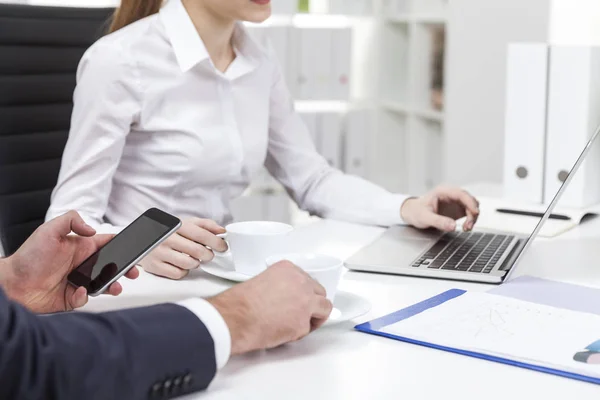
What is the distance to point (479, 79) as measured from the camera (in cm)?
272

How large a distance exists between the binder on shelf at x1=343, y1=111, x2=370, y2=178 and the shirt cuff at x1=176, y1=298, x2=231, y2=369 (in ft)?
8.39

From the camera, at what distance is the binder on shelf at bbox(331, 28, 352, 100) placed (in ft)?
10.6

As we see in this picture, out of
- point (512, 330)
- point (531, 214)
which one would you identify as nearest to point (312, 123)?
point (531, 214)

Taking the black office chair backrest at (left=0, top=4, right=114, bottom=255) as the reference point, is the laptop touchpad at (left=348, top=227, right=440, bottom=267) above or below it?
below

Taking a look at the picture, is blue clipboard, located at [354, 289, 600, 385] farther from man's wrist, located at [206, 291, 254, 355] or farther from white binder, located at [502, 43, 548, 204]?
white binder, located at [502, 43, 548, 204]

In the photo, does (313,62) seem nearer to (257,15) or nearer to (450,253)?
(257,15)

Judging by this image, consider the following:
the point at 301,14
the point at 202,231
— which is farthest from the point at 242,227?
the point at 301,14

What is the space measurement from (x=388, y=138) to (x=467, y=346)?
8.96 feet

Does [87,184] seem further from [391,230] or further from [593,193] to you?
[593,193]

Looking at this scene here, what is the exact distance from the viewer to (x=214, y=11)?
162 centimetres

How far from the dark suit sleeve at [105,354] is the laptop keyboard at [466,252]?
52 centimetres

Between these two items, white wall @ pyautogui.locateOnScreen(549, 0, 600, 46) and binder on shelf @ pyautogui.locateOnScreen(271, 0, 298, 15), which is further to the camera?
binder on shelf @ pyautogui.locateOnScreen(271, 0, 298, 15)

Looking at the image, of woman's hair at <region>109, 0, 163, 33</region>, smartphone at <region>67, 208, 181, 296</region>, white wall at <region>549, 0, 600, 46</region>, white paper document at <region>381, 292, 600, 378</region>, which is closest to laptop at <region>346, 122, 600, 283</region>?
white paper document at <region>381, 292, 600, 378</region>

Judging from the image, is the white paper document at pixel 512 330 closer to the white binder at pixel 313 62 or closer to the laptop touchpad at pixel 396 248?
the laptop touchpad at pixel 396 248
